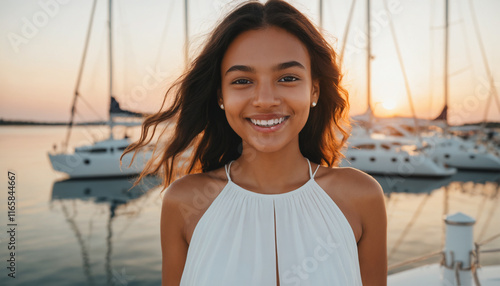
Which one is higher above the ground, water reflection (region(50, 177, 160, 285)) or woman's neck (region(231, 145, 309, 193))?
Answer: woman's neck (region(231, 145, 309, 193))

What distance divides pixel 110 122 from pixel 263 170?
19644 mm

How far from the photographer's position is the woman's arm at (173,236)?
1778 mm

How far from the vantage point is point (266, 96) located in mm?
1551

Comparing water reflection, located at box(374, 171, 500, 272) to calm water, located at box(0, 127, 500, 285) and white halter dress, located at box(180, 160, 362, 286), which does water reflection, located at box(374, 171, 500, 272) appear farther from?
white halter dress, located at box(180, 160, 362, 286)

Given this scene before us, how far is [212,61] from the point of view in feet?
5.86

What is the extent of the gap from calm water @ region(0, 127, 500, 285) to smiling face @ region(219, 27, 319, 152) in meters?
3.78

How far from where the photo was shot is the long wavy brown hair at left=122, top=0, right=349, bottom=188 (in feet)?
5.54

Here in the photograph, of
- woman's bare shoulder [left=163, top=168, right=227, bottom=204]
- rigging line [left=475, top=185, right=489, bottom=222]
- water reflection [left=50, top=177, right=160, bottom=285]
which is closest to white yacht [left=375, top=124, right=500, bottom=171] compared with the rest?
rigging line [left=475, top=185, right=489, bottom=222]

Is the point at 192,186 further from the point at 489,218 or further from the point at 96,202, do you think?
the point at 96,202

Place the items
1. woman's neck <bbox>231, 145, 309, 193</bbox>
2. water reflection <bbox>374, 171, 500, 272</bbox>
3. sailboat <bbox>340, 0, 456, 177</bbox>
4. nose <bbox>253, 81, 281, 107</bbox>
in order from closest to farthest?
1. nose <bbox>253, 81, 281, 107</bbox>
2. woman's neck <bbox>231, 145, 309, 193</bbox>
3. water reflection <bbox>374, 171, 500, 272</bbox>
4. sailboat <bbox>340, 0, 456, 177</bbox>

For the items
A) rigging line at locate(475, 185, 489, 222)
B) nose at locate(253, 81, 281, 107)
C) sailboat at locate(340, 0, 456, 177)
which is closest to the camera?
nose at locate(253, 81, 281, 107)

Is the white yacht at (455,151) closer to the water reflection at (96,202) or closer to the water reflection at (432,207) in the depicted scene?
the water reflection at (432,207)

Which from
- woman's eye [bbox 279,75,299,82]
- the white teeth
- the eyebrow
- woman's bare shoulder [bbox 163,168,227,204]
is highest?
the eyebrow

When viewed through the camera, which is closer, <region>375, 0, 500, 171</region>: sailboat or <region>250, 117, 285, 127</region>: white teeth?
<region>250, 117, 285, 127</region>: white teeth
